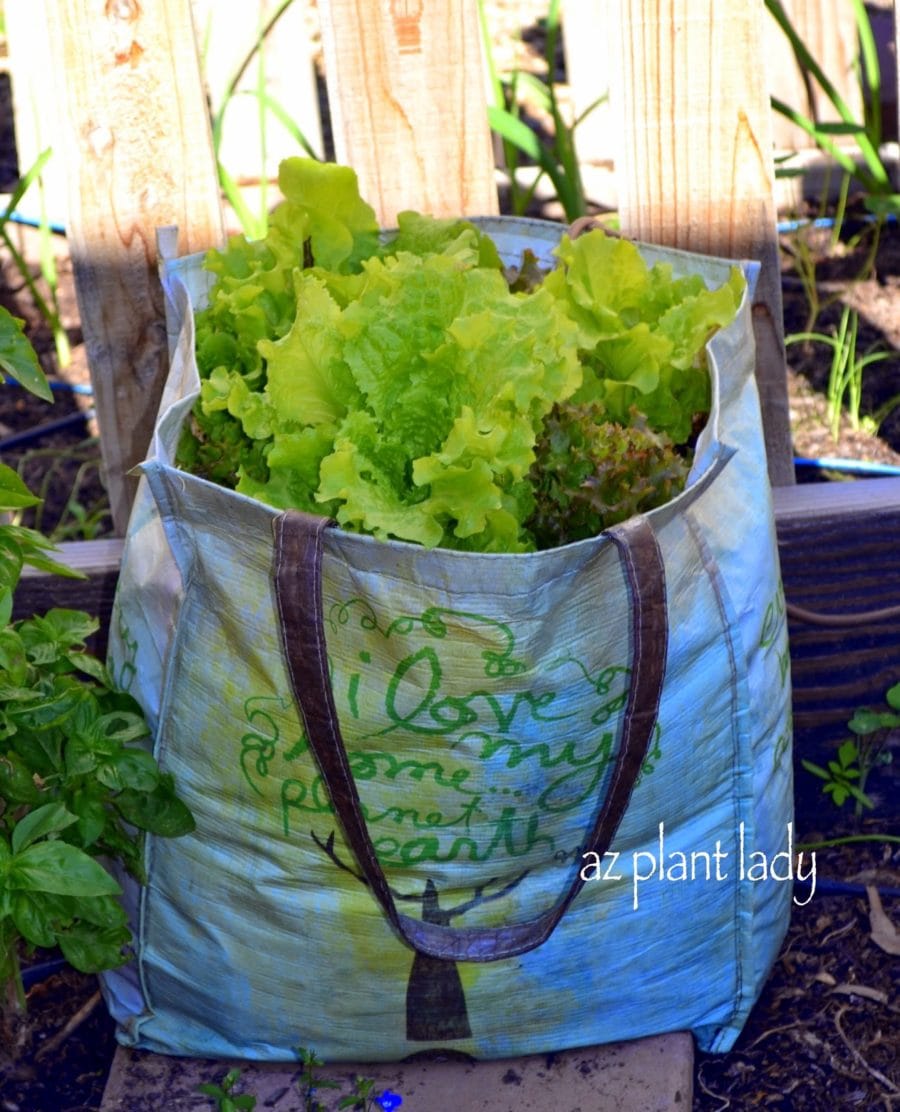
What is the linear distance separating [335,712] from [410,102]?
912 mm

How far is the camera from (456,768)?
4.63ft

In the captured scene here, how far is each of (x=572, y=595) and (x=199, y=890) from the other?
59 centimetres

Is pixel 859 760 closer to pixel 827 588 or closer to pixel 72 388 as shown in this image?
pixel 827 588

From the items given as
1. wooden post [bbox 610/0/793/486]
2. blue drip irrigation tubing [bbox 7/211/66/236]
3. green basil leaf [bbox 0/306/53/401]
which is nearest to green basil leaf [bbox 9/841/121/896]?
green basil leaf [bbox 0/306/53/401]

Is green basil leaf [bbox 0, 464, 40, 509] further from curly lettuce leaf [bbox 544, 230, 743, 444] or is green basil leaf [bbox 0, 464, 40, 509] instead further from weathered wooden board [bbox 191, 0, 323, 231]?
weathered wooden board [bbox 191, 0, 323, 231]

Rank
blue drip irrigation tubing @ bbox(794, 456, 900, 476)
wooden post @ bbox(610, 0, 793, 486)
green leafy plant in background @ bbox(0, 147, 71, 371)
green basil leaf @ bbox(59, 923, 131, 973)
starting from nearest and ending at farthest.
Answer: green basil leaf @ bbox(59, 923, 131, 973), wooden post @ bbox(610, 0, 793, 486), green leafy plant in background @ bbox(0, 147, 71, 371), blue drip irrigation tubing @ bbox(794, 456, 900, 476)

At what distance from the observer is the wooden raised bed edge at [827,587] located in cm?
189

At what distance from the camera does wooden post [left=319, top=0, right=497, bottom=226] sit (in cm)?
179

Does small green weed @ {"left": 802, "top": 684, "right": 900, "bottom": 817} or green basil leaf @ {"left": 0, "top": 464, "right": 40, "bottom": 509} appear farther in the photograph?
small green weed @ {"left": 802, "top": 684, "right": 900, "bottom": 817}

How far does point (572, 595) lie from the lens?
133cm

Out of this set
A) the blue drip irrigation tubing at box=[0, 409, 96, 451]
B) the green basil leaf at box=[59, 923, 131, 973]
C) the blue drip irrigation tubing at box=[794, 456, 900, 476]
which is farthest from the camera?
the blue drip irrigation tubing at box=[0, 409, 96, 451]

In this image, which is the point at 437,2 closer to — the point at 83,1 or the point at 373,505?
the point at 83,1

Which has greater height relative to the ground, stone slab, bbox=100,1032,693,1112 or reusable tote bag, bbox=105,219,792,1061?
reusable tote bag, bbox=105,219,792,1061

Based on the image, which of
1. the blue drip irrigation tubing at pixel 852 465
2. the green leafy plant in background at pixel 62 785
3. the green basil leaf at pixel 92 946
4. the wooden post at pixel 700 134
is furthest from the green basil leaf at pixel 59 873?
the blue drip irrigation tubing at pixel 852 465
